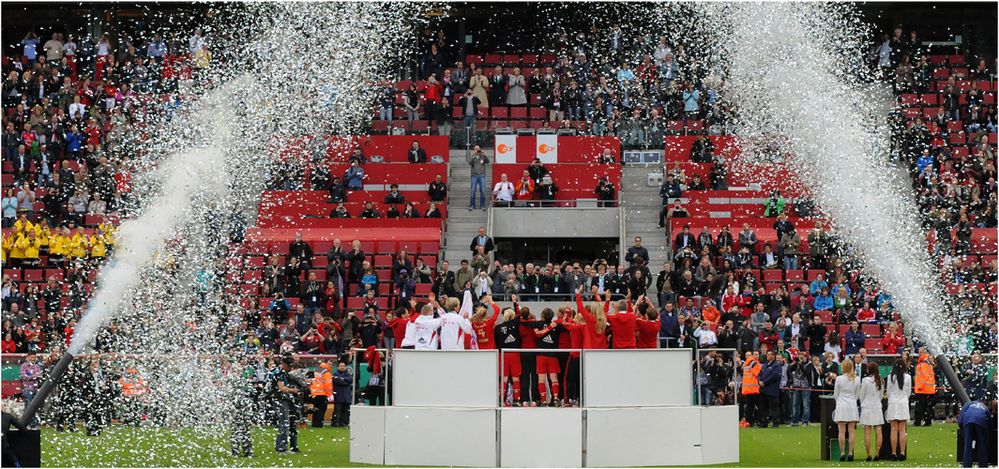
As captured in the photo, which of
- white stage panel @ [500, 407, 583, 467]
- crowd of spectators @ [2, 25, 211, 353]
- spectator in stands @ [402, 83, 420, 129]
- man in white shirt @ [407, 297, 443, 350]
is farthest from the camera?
spectator in stands @ [402, 83, 420, 129]

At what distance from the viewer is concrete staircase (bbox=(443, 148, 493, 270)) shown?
126 ft

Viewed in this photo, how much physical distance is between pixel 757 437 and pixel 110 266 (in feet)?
52.2

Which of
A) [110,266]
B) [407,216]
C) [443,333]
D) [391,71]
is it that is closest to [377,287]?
[407,216]

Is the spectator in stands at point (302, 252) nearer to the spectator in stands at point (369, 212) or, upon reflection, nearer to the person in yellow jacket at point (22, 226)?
the spectator in stands at point (369, 212)

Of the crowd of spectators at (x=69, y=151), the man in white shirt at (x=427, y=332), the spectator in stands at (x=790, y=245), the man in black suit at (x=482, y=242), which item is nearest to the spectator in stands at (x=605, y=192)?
the man in black suit at (x=482, y=242)

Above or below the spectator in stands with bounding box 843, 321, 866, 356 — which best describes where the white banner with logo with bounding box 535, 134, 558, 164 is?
above

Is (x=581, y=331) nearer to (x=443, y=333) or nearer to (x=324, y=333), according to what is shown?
(x=443, y=333)

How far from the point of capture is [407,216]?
38.8 metres

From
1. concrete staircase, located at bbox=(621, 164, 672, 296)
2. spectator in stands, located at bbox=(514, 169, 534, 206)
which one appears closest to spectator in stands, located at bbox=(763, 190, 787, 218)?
concrete staircase, located at bbox=(621, 164, 672, 296)

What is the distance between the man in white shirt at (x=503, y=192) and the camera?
129ft

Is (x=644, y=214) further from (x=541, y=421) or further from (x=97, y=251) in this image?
(x=541, y=421)

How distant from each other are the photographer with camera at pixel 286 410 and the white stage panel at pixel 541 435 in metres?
3.56

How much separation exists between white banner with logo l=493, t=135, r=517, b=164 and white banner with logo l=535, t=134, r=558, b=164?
0.58 m

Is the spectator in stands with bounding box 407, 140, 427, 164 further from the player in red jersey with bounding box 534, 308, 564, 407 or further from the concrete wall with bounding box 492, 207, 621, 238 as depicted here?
the player in red jersey with bounding box 534, 308, 564, 407
